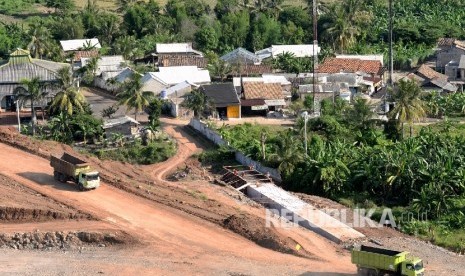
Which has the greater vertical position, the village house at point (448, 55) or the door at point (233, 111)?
the village house at point (448, 55)

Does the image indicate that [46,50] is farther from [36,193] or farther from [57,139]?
[36,193]

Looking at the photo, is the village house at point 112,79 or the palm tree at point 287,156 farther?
the village house at point 112,79

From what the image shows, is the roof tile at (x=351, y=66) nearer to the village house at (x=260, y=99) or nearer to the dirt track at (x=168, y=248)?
the village house at (x=260, y=99)

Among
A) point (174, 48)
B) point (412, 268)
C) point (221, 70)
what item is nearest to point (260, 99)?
point (221, 70)

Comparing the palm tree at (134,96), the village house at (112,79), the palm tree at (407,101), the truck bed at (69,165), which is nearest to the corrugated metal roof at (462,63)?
the palm tree at (407,101)

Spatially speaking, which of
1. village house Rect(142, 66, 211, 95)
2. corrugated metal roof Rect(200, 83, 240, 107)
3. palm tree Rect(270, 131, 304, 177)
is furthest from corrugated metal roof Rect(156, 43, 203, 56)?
palm tree Rect(270, 131, 304, 177)

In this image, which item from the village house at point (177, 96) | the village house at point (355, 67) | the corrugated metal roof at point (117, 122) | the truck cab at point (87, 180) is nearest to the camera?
the truck cab at point (87, 180)
